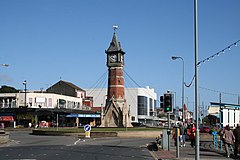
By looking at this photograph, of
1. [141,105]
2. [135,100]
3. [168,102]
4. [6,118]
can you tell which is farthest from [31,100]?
[168,102]

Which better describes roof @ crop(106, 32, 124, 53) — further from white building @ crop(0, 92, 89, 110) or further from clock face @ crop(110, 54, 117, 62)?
white building @ crop(0, 92, 89, 110)

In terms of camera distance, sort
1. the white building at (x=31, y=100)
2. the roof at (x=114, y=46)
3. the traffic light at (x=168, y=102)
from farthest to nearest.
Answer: the white building at (x=31, y=100) < the roof at (x=114, y=46) < the traffic light at (x=168, y=102)

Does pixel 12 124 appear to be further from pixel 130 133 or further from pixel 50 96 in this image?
pixel 130 133

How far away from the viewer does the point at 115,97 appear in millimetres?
68938

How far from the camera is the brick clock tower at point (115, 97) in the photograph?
226 feet

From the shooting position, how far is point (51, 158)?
2041 cm

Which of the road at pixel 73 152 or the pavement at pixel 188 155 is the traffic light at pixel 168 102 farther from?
the road at pixel 73 152

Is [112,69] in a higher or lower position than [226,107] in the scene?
higher

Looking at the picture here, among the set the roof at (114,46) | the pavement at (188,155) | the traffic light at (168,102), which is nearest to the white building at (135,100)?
the roof at (114,46)

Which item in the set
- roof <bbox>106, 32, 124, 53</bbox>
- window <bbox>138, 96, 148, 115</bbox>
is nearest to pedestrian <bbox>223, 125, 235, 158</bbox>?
roof <bbox>106, 32, 124, 53</bbox>

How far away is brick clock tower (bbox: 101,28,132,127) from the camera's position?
68.9 meters

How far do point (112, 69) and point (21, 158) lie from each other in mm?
49803

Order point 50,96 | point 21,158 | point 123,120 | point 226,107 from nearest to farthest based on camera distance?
1. point 21,158
2. point 226,107
3. point 123,120
4. point 50,96

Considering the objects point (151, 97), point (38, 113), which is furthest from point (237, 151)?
point (151, 97)
